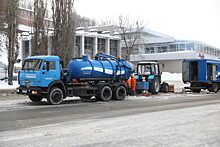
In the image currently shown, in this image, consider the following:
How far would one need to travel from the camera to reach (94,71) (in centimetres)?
1788

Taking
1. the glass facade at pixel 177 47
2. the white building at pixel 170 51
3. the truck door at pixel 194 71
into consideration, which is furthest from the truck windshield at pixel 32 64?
the glass facade at pixel 177 47

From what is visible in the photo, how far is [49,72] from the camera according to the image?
15758 mm

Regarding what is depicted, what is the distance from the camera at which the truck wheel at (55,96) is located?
15686 millimetres

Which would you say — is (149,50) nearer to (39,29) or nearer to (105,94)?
(39,29)

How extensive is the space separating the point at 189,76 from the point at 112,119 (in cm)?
1764

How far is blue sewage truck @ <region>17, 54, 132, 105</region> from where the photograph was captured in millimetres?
15594

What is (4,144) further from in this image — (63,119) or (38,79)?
(38,79)

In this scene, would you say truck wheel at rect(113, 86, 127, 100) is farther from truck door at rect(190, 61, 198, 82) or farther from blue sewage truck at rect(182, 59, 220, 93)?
truck door at rect(190, 61, 198, 82)

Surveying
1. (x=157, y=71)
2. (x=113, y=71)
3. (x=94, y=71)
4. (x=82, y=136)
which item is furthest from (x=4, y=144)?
(x=157, y=71)

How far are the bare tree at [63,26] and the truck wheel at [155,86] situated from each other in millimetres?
9132

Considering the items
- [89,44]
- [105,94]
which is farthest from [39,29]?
[89,44]

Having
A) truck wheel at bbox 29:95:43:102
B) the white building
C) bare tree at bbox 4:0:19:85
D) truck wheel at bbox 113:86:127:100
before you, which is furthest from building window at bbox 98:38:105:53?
truck wheel at bbox 29:95:43:102

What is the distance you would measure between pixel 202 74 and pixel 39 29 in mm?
15617

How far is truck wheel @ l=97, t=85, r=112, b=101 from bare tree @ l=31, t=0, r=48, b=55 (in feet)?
43.3
